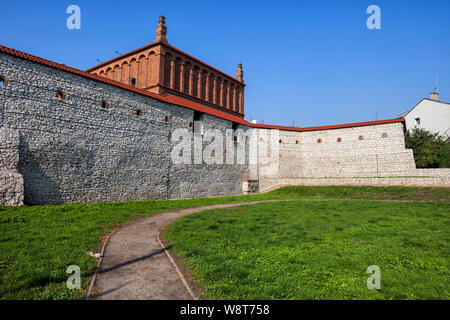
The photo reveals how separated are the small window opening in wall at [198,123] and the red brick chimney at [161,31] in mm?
8971

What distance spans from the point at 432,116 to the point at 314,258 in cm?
3945

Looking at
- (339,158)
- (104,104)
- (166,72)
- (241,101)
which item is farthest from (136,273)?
(241,101)

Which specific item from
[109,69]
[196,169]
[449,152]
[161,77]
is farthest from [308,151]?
[109,69]

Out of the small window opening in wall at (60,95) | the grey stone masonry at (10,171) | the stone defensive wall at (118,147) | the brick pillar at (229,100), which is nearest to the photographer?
the grey stone masonry at (10,171)

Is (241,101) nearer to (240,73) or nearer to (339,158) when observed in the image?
(240,73)

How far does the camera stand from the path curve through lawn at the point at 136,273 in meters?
3.54

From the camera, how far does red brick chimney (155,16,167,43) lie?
23.6m

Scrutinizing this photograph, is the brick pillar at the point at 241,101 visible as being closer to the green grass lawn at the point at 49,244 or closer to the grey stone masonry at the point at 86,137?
the grey stone masonry at the point at 86,137

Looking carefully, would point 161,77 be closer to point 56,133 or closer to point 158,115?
point 158,115

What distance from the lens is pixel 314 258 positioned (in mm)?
4938

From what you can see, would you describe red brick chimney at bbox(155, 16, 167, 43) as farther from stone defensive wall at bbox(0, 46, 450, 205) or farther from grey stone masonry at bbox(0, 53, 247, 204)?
grey stone masonry at bbox(0, 53, 247, 204)

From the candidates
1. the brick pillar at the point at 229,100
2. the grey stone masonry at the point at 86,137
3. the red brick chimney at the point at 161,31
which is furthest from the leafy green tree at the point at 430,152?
the red brick chimney at the point at 161,31

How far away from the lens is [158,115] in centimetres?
1755

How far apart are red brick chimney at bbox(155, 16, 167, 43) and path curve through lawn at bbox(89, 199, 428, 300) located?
22.3 m
